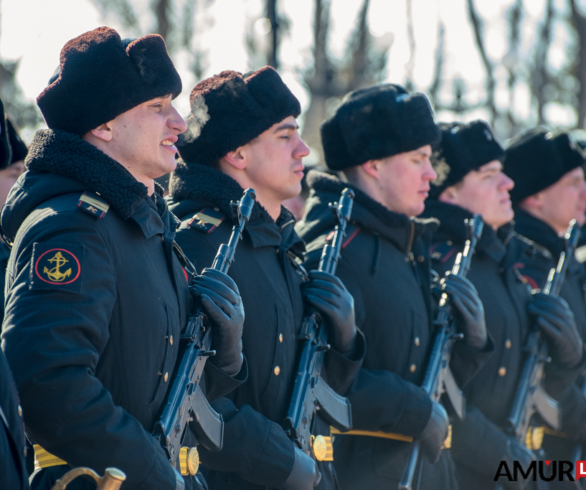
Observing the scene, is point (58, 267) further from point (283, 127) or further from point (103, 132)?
point (283, 127)

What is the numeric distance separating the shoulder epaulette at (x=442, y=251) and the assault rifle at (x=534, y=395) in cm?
75

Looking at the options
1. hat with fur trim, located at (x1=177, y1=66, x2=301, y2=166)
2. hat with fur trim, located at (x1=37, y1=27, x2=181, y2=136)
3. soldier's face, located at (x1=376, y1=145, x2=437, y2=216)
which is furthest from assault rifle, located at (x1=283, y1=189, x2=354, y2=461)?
hat with fur trim, located at (x1=37, y1=27, x2=181, y2=136)

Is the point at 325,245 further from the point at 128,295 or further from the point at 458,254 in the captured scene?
the point at 128,295

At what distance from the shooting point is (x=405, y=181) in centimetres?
541

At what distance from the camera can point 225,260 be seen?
3.70 meters

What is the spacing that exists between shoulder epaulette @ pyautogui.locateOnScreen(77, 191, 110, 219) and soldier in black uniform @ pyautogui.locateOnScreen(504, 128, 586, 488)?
14.5ft

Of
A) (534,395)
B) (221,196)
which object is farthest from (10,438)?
(534,395)

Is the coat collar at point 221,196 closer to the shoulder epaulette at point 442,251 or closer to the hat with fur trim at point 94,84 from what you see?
the hat with fur trim at point 94,84

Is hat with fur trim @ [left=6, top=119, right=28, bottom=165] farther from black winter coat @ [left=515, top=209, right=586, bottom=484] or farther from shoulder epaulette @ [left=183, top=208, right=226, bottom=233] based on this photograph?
black winter coat @ [left=515, top=209, right=586, bottom=484]

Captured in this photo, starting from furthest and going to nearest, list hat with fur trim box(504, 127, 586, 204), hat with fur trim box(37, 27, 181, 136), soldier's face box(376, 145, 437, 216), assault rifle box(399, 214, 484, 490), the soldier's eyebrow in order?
hat with fur trim box(504, 127, 586, 204) → soldier's face box(376, 145, 437, 216) → assault rifle box(399, 214, 484, 490) → the soldier's eyebrow → hat with fur trim box(37, 27, 181, 136)

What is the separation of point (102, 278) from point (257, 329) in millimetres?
1149

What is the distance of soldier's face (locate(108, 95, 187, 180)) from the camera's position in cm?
345

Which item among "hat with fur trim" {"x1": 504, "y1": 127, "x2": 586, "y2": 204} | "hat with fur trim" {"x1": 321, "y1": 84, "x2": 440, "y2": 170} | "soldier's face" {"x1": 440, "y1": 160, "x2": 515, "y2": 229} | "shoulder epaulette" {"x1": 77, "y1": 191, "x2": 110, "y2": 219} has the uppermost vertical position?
"shoulder epaulette" {"x1": 77, "y1": 191, "x2": 110, "y2": 219}

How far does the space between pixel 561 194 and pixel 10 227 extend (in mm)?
5220
